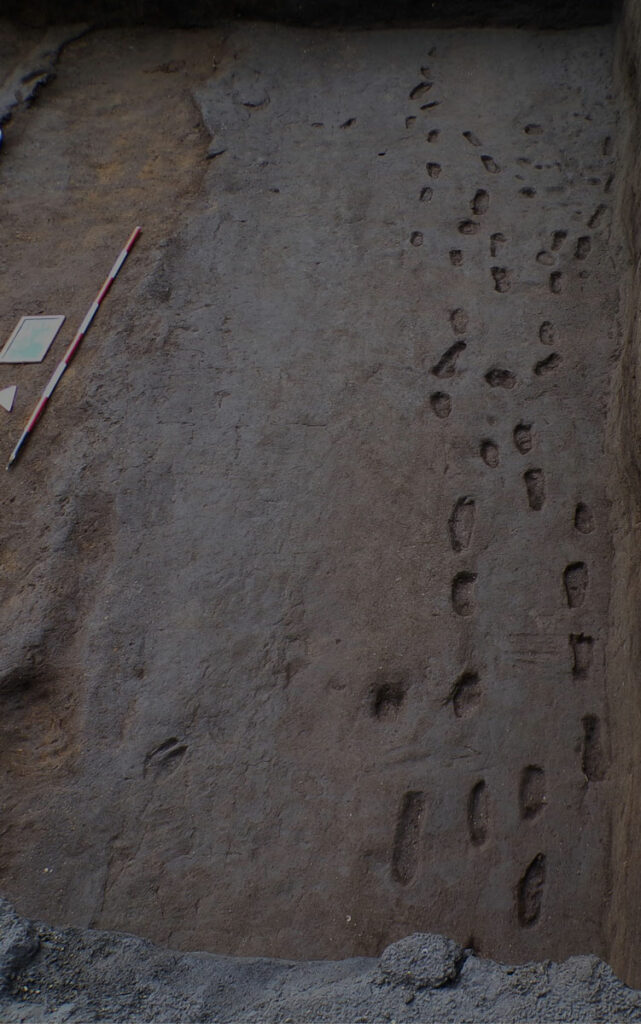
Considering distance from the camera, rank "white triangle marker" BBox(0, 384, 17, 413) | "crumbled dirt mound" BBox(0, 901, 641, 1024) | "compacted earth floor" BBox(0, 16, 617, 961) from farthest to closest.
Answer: "white triangle marker" BBox(0, 384, 17, 413)
"compacted earth floor" BBox(0, 16, 617, 961)
"crumbled dirt mound" BBox(0, 901, 641, 1024)

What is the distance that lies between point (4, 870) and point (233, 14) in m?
3.77

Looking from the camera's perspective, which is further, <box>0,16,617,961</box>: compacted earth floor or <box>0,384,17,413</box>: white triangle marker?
<box>0,384,17,413</box>: white triangle marker

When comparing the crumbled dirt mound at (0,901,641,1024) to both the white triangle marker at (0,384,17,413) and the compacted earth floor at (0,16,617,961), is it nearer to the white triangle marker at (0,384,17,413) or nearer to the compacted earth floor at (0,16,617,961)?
the compacted earth floor at (0,16,617,961)

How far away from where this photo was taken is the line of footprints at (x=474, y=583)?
6.31 ft

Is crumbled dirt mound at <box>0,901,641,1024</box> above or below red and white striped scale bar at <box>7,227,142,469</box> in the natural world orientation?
below

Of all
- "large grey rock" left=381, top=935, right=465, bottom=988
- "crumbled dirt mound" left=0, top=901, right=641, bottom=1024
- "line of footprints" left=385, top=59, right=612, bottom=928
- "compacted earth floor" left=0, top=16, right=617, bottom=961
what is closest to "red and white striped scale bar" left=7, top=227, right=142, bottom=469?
"compacted earth floor" left=0, top=16, right=617, bottom=961

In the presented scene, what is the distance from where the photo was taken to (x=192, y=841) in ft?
6.34

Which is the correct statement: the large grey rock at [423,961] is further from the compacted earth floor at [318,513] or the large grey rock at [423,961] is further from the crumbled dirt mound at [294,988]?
the compacted earth floor at [318,513]

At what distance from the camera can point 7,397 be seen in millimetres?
2809

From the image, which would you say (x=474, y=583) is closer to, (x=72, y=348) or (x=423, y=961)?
(x=423, y=961)

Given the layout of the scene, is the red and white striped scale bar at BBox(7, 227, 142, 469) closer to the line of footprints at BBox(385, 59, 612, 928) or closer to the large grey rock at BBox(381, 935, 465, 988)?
the line of footprints at BBox(385, 59, 612, 928)

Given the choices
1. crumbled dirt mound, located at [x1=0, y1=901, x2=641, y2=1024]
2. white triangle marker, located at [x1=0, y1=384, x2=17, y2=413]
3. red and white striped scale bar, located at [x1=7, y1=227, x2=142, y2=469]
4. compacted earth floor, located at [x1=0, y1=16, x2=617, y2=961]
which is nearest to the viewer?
crumbled dirt mound, located at [x1=0, y1=901, x2=641, y2=1024]

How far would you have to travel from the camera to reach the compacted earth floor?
192 centimetres

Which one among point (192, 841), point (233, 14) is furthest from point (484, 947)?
point (233, 14)
